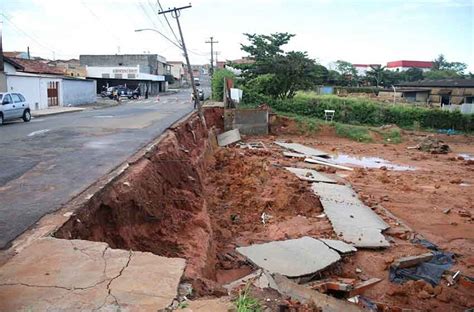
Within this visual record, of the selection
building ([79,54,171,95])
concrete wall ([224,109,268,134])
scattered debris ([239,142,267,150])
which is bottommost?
scattered debris ([239,142,267,150])

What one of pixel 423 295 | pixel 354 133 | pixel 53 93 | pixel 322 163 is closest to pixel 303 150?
pixel 322 163

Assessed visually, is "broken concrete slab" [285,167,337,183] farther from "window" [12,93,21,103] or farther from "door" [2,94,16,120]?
"window" [12,93,21,103]

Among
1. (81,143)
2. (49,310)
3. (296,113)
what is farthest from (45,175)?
(296,113)

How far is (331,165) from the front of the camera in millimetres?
20016

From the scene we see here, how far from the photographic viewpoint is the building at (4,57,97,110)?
30.8 m

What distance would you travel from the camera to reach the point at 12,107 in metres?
22.2

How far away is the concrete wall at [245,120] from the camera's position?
2922cm

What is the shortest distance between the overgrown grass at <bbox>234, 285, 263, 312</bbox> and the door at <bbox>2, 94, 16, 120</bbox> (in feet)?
69.2

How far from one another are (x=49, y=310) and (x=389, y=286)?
6174mm

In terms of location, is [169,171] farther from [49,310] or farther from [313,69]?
[313,69]

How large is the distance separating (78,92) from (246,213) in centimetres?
3621

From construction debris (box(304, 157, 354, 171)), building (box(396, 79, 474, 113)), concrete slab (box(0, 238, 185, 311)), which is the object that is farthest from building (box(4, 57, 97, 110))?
building (box(396, 79, 474, 113))

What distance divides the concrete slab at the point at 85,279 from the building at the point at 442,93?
45645mm

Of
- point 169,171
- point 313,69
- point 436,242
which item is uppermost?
point 313,69
